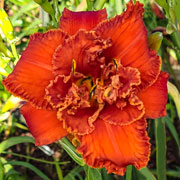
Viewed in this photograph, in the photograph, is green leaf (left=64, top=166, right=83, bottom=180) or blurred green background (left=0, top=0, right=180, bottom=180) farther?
green leaf (left=64, top=166, right=83, bottom=180)

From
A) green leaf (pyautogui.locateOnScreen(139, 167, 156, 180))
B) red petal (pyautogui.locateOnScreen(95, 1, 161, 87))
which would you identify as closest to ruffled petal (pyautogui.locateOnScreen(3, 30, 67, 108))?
red petal (pyautogui.locateOnScreen(95, 1, 161, 87))

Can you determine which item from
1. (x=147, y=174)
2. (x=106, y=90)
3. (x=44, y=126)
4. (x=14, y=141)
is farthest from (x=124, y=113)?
(x=14, y=141)

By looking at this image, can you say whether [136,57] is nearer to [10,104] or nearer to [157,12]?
[10,104]

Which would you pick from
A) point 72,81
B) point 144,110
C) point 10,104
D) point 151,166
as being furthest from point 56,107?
point 151,166

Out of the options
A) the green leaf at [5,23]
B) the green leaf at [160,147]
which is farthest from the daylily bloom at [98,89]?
the green leaf at [160,147]

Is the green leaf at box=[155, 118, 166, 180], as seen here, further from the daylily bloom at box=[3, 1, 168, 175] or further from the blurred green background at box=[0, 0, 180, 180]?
the daylily bloom at box=[3, 1, 168, 175]

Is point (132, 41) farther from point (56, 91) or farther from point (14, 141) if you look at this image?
point (14, 141)
